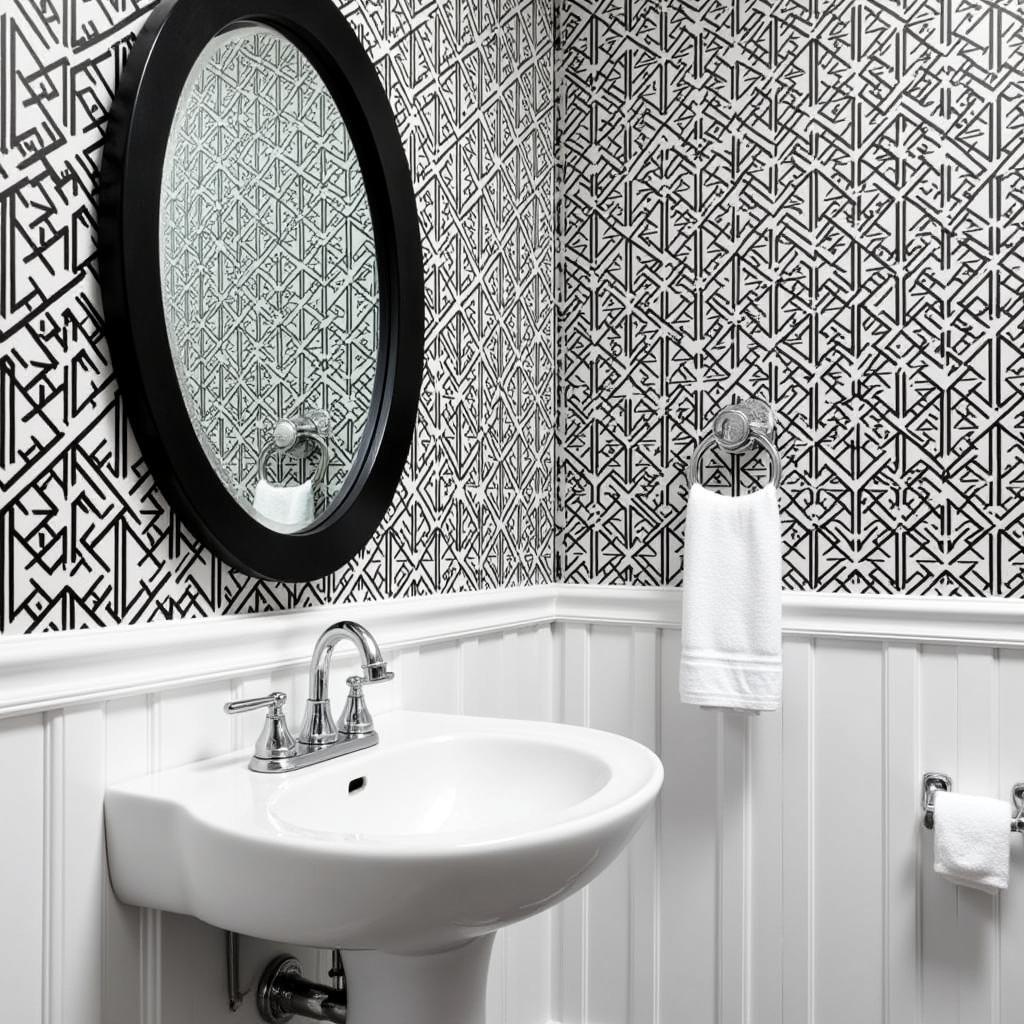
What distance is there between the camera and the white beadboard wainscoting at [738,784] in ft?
4.50

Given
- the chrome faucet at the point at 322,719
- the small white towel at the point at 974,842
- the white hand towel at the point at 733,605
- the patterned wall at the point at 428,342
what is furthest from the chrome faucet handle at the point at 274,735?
the small white towel at the point at 974,842

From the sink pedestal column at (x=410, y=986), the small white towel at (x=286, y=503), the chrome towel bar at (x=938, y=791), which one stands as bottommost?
the sink pedestal column at (x=410, y=986)

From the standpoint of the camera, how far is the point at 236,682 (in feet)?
3.70

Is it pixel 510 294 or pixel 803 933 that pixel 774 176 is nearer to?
pixel 510 294

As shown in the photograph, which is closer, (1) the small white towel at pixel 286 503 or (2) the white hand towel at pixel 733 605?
(1) the small white towel at pixel 286 503

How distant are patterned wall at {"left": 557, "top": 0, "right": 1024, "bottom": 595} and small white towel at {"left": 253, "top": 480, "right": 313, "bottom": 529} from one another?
76cm

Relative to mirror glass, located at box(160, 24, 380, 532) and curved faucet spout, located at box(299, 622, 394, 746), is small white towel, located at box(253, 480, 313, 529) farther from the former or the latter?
curved faucet spout, located at box(299, 622, 394, 746)

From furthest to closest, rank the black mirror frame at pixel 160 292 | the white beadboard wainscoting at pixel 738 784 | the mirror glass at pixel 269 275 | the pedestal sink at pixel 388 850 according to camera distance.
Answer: the white beadboard wainscoting at pixel 738 784, the mirror glass at pixel 269 275, the black mirror frame at pixel 160 292, the pedestal sink at pixel 388 850

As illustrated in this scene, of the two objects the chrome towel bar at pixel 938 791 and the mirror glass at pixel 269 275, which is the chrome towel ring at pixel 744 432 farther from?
the mirror glass at pixel 269 275

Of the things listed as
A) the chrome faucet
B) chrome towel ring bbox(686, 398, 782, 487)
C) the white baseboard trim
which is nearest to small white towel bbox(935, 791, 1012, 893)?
the white baseboard trim

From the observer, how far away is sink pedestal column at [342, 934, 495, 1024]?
3.42 feet

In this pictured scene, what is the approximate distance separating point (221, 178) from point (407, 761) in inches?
28.7

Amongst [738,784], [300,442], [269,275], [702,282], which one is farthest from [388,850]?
[702,282]

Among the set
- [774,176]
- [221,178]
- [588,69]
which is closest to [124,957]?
[221,178]
